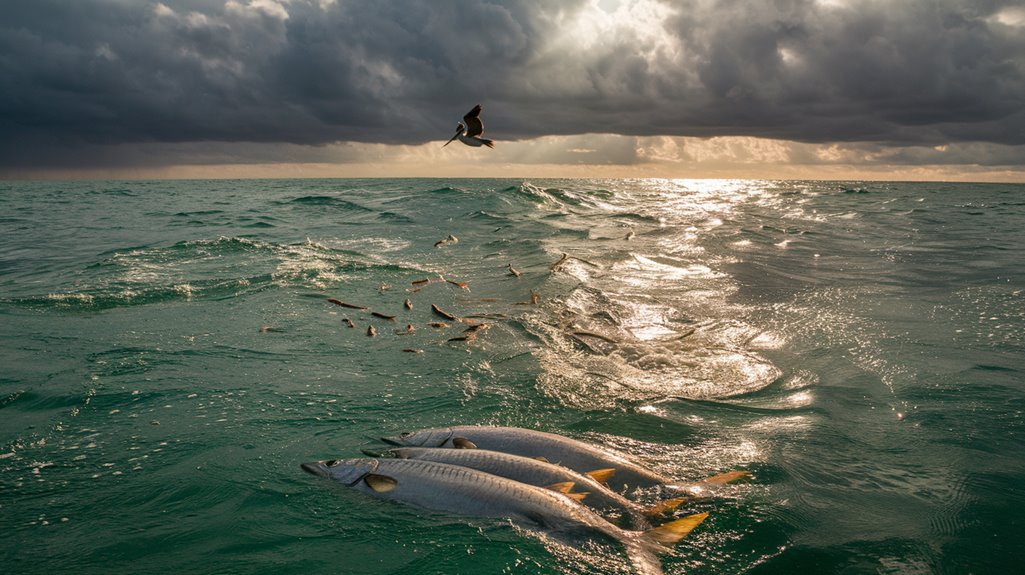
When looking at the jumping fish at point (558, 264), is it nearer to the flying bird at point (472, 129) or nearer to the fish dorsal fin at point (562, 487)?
the flying bird at point (472, 129)

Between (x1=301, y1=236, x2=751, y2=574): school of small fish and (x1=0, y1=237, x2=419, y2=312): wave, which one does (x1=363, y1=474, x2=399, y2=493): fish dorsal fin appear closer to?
(x1=301, y1=236, x2=751, y2=574): school of small fish

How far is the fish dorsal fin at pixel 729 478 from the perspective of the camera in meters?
5.27

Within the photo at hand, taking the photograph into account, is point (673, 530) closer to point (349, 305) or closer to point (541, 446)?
point (541, 446)

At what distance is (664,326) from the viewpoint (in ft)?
35.1

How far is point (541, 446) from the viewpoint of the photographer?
5617 millimetres

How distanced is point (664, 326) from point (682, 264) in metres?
7.58

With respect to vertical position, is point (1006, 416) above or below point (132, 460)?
above

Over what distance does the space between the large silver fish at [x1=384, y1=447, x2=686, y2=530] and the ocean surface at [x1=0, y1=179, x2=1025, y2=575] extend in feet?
1.39

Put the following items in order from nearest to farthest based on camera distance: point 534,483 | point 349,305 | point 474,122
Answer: point 534,483 → point 474,122 → point 349,305

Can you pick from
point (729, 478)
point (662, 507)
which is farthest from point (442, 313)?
point (662, 507)

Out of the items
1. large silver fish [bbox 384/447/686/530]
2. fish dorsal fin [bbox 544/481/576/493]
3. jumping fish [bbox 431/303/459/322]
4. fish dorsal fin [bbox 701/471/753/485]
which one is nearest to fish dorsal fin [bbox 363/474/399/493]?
large silver fish [bbox 384/447/686/530]

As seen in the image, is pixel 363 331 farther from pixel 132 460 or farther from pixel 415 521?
pixel 415 521

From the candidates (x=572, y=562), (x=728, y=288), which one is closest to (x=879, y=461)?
(x=572, y=562)

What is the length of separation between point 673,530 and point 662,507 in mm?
373
